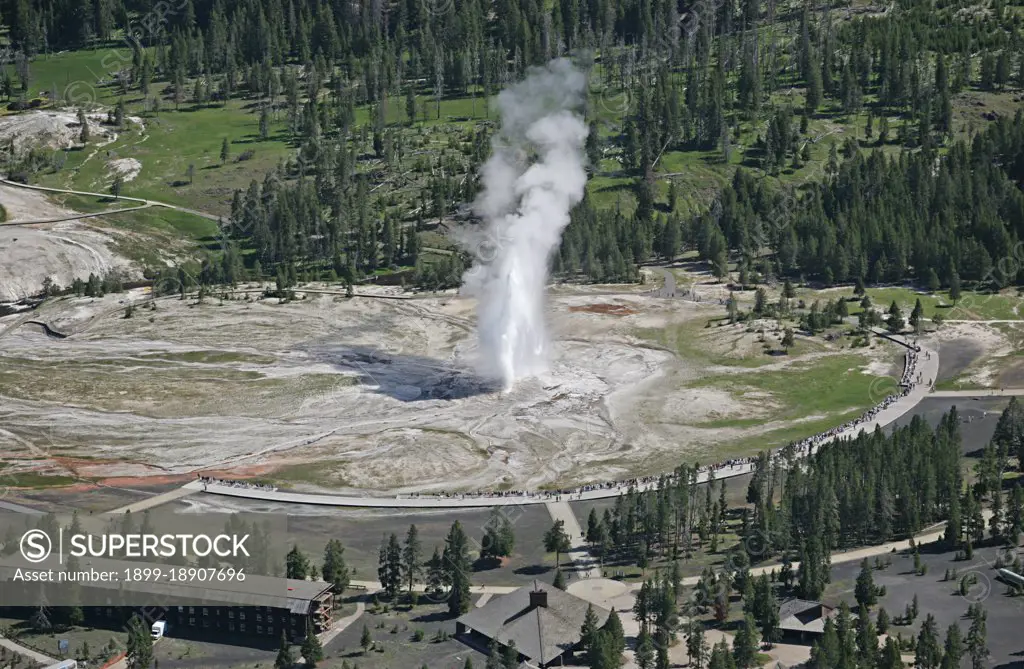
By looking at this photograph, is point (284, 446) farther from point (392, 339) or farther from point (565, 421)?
point (392, 339)

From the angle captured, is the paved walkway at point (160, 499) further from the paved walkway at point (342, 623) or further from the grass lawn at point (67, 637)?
the paved walkway at point (342, 623)

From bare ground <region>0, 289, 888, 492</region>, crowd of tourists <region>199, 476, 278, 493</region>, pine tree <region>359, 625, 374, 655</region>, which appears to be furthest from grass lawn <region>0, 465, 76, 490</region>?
pine tree <region>359, 625, 374, 655</region>

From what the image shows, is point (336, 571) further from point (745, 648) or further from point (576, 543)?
point (745, 648)

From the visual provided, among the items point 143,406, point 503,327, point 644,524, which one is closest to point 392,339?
point 503,327

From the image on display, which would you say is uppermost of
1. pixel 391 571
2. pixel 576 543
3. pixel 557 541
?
pixel 391 571

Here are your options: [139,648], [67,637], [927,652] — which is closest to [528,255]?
[67,637]

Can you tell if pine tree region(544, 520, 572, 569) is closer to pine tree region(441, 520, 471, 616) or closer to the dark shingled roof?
pine tree region(441, 520, 471, 616)
